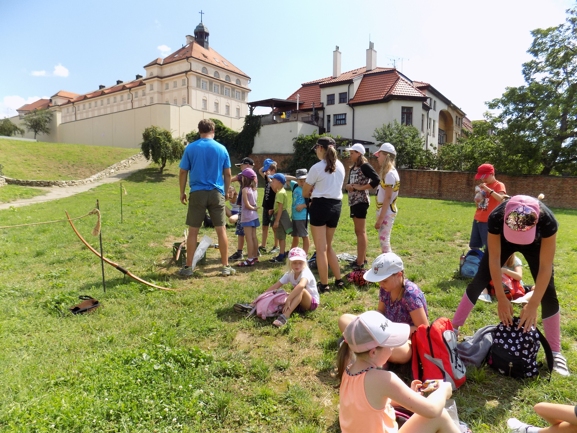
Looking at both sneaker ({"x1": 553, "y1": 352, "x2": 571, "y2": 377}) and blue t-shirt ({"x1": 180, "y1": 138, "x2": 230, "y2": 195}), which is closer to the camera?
sneaker ({"x1": 553, "y1": 352, "x2": 571, "y2": 377})

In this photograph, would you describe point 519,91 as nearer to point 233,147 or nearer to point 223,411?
point 233,147

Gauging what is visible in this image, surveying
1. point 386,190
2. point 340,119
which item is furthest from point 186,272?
point 340,119

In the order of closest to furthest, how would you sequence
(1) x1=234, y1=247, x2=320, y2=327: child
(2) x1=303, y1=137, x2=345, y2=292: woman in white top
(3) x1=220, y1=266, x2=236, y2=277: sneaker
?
1. (1) x1=234, y1=247, x2=320, y2=327: child
2. (2) x1=303, y1=137, x2=345, y2=292: woman in white top
3. (3) x1=220, y1=266, x2=236, y2=277: sneaker

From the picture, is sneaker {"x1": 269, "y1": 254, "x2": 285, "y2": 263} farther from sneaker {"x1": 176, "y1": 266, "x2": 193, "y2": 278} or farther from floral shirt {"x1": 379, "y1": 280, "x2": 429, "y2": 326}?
floral shirt {"x1": 379, "y1": 280, "x2": 429, "y2": 326}

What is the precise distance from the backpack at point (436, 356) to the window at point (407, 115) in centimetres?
3329

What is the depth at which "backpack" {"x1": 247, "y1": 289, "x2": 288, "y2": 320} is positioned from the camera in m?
4.15

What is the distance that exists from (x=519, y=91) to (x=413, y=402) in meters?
29.2

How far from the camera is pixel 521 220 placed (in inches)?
106

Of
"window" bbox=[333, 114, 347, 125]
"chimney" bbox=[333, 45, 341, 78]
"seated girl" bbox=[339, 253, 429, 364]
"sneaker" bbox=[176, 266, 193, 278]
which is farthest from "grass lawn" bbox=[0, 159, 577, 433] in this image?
"chimney" bbox=[333, 45, 341, 78]

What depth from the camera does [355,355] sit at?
207 centimetres

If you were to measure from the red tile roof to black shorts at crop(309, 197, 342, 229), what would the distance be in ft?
178

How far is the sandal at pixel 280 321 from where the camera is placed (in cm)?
394

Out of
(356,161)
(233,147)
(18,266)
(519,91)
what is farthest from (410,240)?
(233,147)

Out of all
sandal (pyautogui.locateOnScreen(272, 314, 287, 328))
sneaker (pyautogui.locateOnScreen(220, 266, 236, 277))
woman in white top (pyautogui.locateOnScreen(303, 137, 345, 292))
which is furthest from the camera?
sneaker (pyautogui.locateOnScreen(220, 266, 236, 277))
